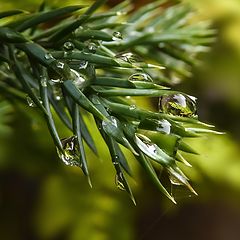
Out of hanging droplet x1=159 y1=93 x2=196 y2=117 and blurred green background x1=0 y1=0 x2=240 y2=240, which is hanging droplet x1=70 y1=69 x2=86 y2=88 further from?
blurred green background x1=0 y1=0 x2=240 y2=240

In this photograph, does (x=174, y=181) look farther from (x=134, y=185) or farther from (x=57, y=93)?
(x=134, y=185)

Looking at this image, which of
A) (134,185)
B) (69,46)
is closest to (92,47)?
(69,46)

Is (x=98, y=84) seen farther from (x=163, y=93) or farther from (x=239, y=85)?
(x=239, y=85)

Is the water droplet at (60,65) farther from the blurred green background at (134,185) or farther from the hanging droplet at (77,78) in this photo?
the blurred green background at (134,185)

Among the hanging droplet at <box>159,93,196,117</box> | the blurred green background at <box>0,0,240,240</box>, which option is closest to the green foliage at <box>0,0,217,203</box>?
the hanging droplet at <box>159,93,196,117</box>

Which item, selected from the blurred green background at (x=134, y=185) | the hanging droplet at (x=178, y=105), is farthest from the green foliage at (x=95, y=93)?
the blurred green background at (x=134, y=185)
